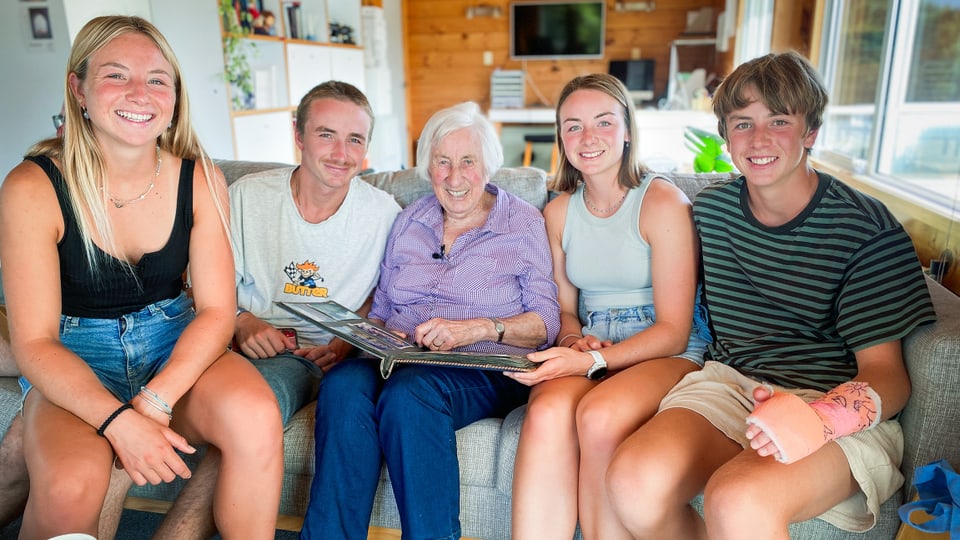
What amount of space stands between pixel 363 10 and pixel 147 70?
184 inches

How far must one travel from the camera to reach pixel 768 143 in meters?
1.28

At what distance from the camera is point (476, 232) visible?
163 centimetres

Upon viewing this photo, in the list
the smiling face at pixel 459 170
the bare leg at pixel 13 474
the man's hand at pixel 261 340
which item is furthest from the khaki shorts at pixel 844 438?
the bare leg at pixel 13 474

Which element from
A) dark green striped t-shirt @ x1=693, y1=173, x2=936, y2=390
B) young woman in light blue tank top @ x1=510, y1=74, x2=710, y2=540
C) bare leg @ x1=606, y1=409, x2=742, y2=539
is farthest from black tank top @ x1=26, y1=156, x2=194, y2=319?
dark green striped t-shirt @ x1=693, y1=173, x2=936, y2=390

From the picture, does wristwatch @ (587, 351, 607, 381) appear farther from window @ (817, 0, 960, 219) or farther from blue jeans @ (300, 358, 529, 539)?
window @ (817, 0, 960, 219)

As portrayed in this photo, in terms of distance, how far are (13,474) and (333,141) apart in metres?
0.98

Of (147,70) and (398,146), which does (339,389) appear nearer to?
(147,70)

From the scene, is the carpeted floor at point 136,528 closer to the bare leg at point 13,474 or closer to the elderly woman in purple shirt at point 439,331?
the bare leg at point 13,474

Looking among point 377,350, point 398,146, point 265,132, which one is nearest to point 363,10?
point 398,146

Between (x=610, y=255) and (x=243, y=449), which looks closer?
(x=243, y=449)

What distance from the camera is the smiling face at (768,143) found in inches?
50.4

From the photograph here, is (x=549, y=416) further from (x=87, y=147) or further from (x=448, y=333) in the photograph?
(x=87, y=147)

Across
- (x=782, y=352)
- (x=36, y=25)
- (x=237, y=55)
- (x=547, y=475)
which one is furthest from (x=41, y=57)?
(x=782, y=352)

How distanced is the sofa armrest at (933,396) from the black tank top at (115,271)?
1.40 m
